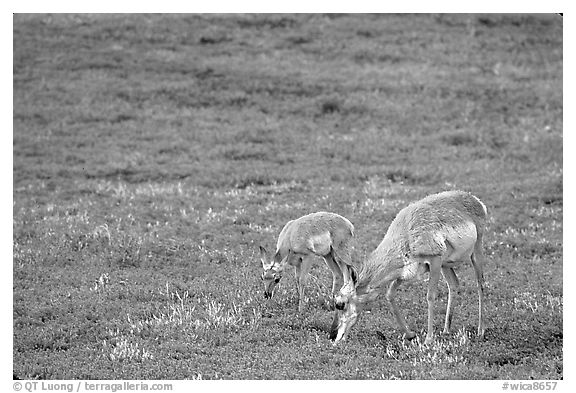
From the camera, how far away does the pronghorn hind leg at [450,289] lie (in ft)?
41.0

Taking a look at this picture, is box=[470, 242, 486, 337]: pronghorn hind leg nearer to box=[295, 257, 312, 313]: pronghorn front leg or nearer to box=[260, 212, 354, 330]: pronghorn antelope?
box=[260, 212, 354, 330]: pronghorn antelope

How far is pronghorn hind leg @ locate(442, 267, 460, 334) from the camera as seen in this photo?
41.0 feet

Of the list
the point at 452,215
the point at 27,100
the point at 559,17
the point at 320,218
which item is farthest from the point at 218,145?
the point at 559,17

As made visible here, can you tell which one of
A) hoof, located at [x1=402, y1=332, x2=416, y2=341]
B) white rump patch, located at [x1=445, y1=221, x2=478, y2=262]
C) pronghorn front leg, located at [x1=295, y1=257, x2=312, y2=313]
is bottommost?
hoof, located at [x1=402, y1=332, x2=416, y2=341]

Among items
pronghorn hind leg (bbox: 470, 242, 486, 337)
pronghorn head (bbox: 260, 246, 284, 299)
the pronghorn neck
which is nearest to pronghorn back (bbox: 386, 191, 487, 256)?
the pronghorn neck

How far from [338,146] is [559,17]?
70.9ft

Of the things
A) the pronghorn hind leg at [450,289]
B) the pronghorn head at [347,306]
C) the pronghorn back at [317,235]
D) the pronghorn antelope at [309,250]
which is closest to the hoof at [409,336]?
the pronghorn hind leg at [450,289]

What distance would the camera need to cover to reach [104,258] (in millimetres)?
16188

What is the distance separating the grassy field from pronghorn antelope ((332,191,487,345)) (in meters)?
0.53

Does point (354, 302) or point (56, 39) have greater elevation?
point (56, 39)

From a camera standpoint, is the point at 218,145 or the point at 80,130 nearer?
the point at 218,145
